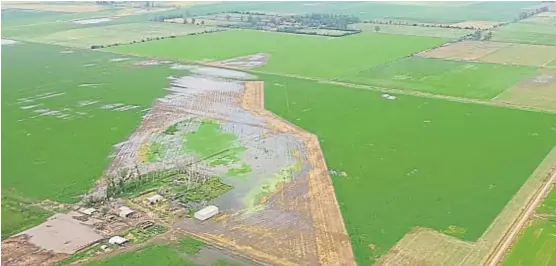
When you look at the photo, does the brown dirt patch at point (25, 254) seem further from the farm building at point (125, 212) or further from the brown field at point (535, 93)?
the brown field at point (535, 93)

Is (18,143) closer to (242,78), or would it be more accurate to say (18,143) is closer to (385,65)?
(242,78)

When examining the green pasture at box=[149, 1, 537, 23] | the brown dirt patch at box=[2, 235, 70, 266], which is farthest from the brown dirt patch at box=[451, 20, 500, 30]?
the brown dirt patch at box=[2, 235, 70, 266]

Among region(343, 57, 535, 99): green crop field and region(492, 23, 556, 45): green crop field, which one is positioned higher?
region(492, 23, 556, 45): green crop field

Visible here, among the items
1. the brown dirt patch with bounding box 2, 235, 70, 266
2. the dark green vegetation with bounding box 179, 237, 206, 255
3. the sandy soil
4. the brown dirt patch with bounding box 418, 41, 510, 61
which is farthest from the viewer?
the sandy soil

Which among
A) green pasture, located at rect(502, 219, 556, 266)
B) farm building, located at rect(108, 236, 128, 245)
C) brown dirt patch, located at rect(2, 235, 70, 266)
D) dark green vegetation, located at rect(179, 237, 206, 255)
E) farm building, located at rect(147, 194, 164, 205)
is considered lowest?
brown dirt patch, located at rect(2, 235, 70, 266)

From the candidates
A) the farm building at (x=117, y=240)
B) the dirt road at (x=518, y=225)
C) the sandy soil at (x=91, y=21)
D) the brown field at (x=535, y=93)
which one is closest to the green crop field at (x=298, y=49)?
the brown field at (x=535, y=93)

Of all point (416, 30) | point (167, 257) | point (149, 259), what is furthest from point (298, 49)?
point (149, 259)

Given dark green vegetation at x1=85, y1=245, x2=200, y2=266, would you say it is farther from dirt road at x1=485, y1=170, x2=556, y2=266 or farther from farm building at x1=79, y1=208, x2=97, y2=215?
dirt road at x1=485, y1=170, x2=556, y2=266
